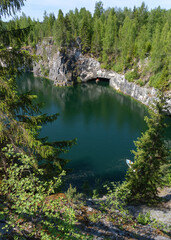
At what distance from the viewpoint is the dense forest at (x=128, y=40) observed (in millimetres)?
43500

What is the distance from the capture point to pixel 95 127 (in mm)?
35625

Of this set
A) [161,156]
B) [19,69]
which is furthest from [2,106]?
[161,156]

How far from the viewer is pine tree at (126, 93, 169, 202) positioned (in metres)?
11.8

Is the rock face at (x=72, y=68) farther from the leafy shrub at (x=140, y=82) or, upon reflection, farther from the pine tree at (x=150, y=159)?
the pine tree at (x=150, y=159)

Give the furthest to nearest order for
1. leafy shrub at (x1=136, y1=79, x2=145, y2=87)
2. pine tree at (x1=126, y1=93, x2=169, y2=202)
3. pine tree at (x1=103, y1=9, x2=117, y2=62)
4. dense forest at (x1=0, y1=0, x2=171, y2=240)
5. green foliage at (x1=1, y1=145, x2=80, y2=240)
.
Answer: pine tree at (x1=103, y1=9, x2=117, y2=62), leafy shrub at (x1=136, y1=79, x2=145, y2=87), pine tree at (x1=126, y1=93, x2=169, y2=202), dense forest at (x1=0, y1=0, x2=171, y2=240), green foliage at (x1=1, y1=145, x2=80, y2=240)

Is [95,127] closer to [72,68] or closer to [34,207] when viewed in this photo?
[34,207]

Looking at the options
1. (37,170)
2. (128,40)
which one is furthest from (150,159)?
(128,40)

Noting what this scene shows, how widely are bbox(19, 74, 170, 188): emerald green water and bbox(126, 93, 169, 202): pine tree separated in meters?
5.61

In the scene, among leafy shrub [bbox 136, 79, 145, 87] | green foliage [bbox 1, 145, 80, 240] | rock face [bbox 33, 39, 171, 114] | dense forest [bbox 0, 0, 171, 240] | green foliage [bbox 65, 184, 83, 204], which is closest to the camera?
green foliage [bbox 1, 145, 80, 240]

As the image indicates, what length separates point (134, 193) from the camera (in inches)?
527

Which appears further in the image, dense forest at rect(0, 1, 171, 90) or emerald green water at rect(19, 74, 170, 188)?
dense forest at rect(0, 1, 171, 90)

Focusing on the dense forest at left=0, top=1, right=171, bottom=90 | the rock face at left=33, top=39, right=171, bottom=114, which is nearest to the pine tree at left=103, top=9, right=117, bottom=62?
the dense forest at left=0, top=1, right=171, bottom=90

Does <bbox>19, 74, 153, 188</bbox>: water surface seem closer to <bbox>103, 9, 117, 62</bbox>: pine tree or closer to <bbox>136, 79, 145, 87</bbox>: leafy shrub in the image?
<bbox>136, 79, 145, 87</bbox>: leafy shrub

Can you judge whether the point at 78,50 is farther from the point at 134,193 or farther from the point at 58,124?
the point at 134,193
